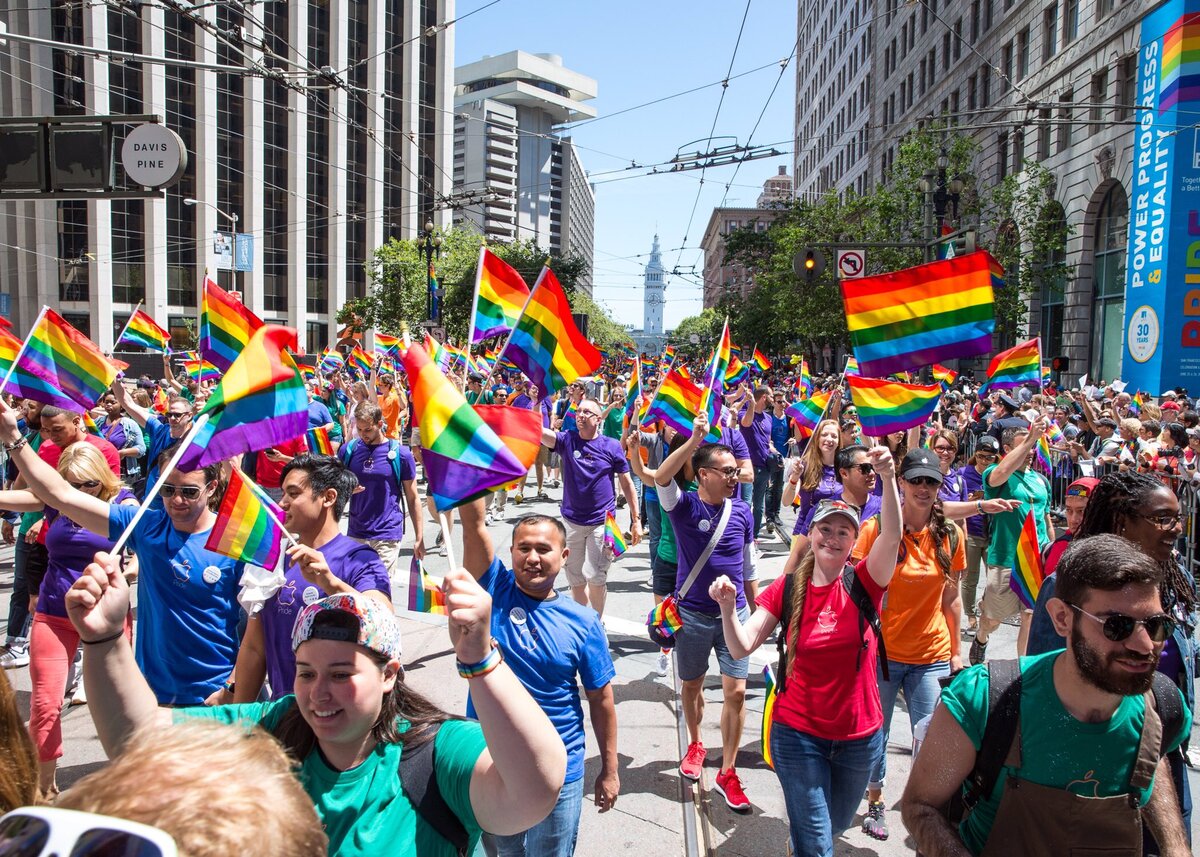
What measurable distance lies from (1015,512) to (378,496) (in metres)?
4.82

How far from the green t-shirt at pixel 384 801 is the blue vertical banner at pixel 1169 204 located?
23294 mm

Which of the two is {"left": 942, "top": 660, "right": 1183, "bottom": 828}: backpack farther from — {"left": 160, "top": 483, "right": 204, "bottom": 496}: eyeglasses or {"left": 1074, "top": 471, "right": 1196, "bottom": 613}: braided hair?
{"left": 160, "top": 483, "right": 204, "bottom": 496}: eyeglasses

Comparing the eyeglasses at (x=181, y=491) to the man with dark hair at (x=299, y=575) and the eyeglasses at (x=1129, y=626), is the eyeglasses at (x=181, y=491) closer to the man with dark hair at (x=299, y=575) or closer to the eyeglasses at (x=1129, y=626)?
the man with dark hair at (x=299, y=575)

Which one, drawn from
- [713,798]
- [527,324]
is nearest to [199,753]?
[527,324]

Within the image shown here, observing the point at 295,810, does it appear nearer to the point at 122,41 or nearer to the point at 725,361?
the point at 725,361

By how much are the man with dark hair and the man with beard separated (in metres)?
1.95

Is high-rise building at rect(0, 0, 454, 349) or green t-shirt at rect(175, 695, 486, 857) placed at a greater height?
high-rise building at rect(0, 0, 454, 349)

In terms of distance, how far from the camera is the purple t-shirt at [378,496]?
22.5 feet

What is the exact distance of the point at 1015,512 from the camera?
261 inches

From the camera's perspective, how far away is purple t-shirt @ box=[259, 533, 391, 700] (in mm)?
3355

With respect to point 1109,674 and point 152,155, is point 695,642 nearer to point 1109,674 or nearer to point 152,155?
point 1109,674

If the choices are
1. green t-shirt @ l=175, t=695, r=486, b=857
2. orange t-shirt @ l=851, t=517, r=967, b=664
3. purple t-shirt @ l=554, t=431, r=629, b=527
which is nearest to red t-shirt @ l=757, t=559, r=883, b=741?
orange t-shirt @ l=851, t=517, r=967, b=664

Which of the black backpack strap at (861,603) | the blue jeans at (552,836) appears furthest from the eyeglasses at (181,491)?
the black backpack strap at (861,603)

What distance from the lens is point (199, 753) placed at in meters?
1.33
